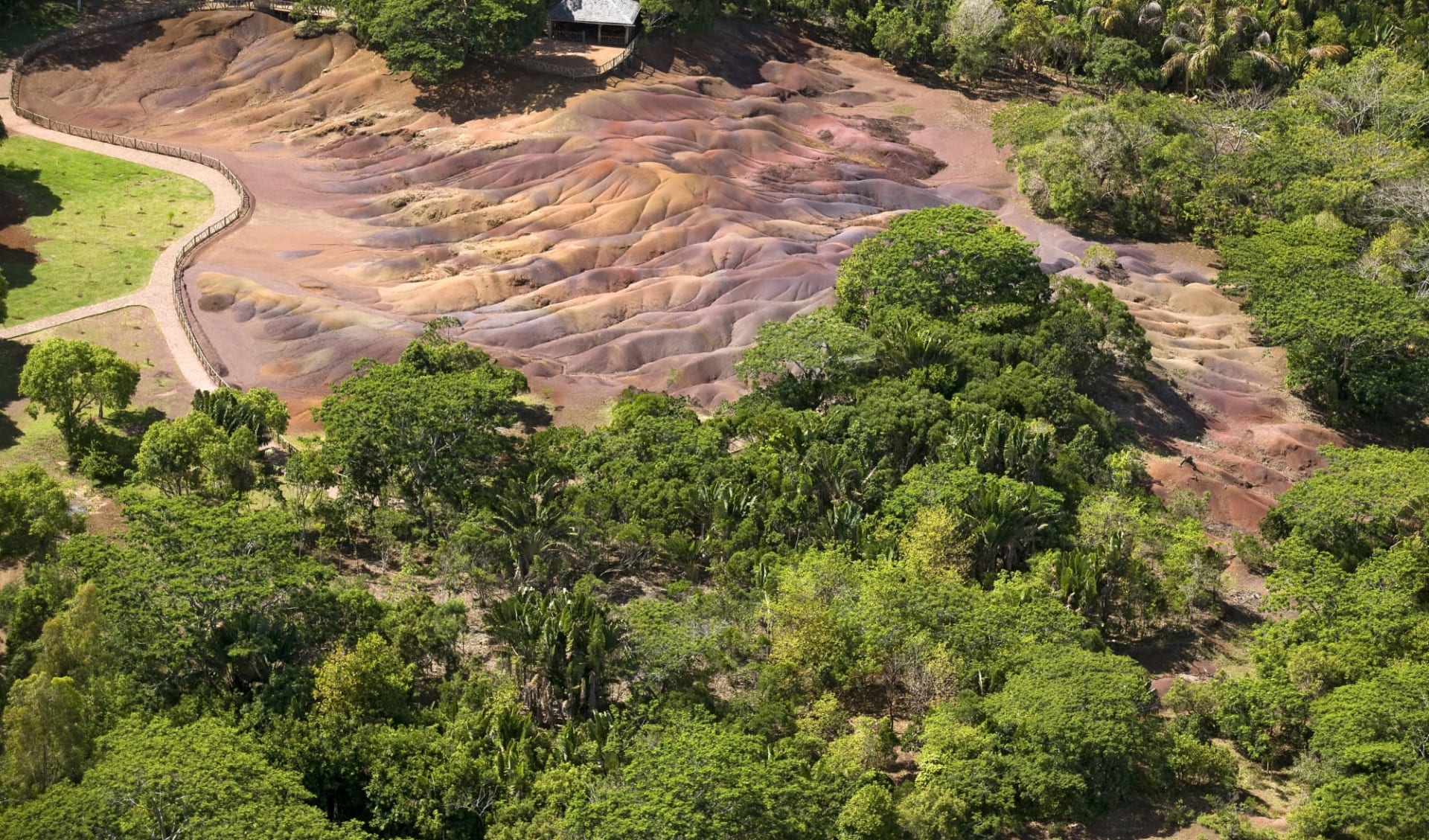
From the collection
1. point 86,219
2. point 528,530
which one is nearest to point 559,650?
point 528,530

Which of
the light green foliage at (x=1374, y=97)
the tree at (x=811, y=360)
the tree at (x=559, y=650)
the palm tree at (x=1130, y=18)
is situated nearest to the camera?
the tree at (x=559, y=650)

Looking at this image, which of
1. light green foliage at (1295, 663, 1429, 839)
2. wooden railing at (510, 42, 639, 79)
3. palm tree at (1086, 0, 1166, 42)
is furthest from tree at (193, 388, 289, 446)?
palm tree at (1086, 0, 1166, 42)

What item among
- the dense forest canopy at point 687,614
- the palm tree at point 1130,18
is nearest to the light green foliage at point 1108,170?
the dense forest canopy at point 687,614

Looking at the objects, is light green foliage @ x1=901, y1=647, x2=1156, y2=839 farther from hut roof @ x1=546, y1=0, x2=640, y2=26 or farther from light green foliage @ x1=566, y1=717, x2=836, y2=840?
hut roof @ x1=546, y1=0, x2=640, y2=26

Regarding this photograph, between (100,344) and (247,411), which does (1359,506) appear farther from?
(100,344)

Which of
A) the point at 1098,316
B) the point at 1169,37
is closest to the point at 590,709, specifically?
the point at 1098,316

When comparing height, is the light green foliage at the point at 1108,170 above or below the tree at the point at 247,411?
above

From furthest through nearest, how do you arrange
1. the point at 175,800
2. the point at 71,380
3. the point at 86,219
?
1. the point at 86,219
2. the point at 71,380
3. the point at 175,800

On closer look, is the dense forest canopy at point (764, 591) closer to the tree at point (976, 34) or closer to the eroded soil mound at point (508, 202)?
the eroded soil mound at point (508, 202)
